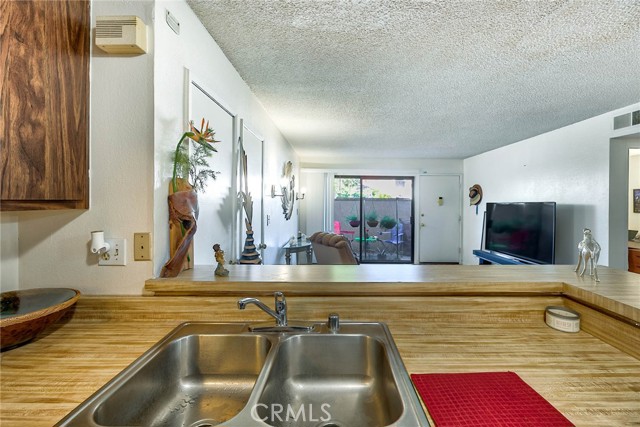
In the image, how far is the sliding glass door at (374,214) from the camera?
7105 mm

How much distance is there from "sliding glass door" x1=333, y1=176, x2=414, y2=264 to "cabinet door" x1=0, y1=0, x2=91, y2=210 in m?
6.00

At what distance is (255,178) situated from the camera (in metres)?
2.96

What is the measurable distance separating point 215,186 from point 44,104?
100cm

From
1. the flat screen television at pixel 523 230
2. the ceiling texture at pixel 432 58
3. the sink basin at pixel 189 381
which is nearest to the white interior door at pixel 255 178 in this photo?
the ceiling texture at pixel 432 58

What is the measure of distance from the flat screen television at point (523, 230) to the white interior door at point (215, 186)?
3.95 metres

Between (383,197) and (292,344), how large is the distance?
6.32m

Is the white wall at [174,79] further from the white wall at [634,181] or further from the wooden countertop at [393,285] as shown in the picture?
the white wall at [634,181]

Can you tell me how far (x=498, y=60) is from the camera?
2.22 meters

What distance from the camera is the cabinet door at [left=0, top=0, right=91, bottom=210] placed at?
0.94m

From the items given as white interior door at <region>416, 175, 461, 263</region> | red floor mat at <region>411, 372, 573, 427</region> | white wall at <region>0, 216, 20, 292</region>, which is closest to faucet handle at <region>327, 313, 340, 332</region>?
red floor mat at <region>411, 372, 573, 427</region>

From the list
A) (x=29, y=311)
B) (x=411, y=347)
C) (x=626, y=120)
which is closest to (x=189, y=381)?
(x=29, y=311)

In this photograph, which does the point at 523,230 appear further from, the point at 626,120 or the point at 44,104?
the point at 44,104

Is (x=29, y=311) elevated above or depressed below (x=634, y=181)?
below

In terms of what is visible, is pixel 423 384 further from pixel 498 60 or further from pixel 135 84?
pixel 498 60
